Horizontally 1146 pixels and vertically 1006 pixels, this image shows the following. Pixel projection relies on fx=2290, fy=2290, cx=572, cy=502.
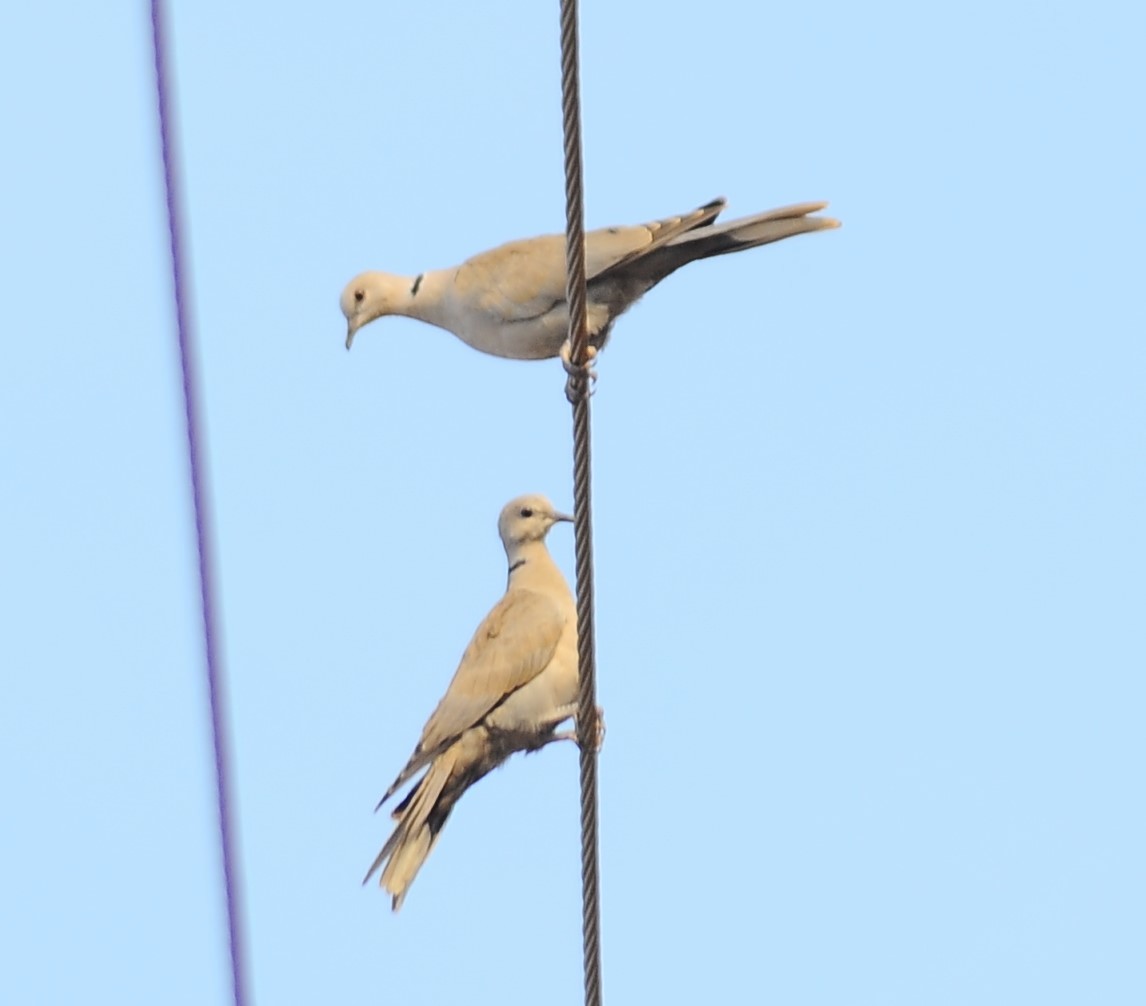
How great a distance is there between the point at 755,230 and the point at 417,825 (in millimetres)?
1689

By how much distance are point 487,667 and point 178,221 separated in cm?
234

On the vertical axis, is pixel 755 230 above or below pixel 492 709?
above

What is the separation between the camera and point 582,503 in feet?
13.5

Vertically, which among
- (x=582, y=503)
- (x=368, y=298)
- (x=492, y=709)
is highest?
(x=368, y=298)

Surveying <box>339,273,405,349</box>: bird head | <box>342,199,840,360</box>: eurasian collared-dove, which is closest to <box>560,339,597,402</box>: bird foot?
<box>342,199,840,360</box>: eurasian collared-dove

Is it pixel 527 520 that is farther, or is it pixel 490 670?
pixel 527 520

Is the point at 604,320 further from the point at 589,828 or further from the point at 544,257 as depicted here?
the point at 589,828

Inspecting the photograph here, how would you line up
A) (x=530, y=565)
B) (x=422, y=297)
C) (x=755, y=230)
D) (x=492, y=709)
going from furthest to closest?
(x=530, y=565) → (x=422, y=297) → (x=492, y=709) → (x=755, y=230)

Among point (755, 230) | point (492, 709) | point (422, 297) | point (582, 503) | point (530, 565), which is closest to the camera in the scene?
point (582, 503)

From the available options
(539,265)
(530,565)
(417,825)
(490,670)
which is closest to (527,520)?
(530,565)

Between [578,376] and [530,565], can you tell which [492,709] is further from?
[578,376]

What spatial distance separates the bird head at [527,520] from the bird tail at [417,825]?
0.82m

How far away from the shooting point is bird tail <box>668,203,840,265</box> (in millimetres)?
5258

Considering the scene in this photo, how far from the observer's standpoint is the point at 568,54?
13.1ft
